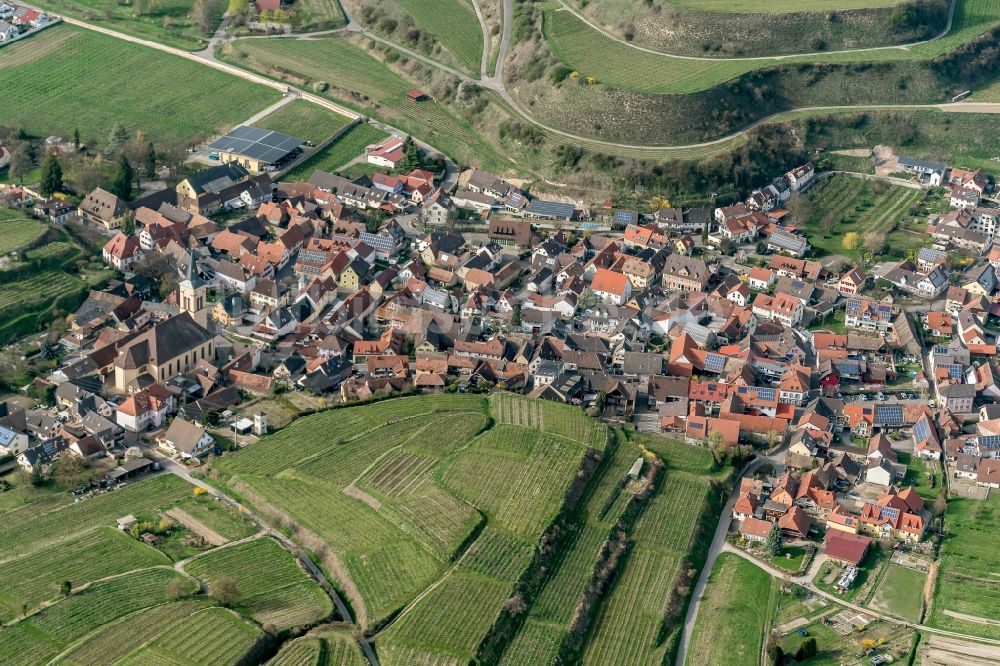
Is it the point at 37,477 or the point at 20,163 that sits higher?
the point at 20,163

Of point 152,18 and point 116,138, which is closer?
point 116,138

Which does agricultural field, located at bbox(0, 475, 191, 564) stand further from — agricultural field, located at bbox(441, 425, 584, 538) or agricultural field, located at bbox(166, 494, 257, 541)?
agricultural field, located at bbox(441, 425, 584, 538)

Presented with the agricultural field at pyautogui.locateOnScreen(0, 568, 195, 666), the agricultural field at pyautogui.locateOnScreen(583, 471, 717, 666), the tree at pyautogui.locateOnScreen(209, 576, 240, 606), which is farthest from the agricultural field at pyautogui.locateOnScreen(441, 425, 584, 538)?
the agricultural field at pyautogui.locateOnScreen(0, 568, 195, 666)

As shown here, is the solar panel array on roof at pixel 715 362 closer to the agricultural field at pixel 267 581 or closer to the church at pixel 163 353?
the church at pixel 163 353

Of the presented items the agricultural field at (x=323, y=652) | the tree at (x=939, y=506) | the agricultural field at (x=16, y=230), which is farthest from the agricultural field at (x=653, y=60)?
the agricultural field at (x=323, y=652)

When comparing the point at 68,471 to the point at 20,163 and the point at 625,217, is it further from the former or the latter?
the point at 625,217

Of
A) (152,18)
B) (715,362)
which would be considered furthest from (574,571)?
(152,18)
